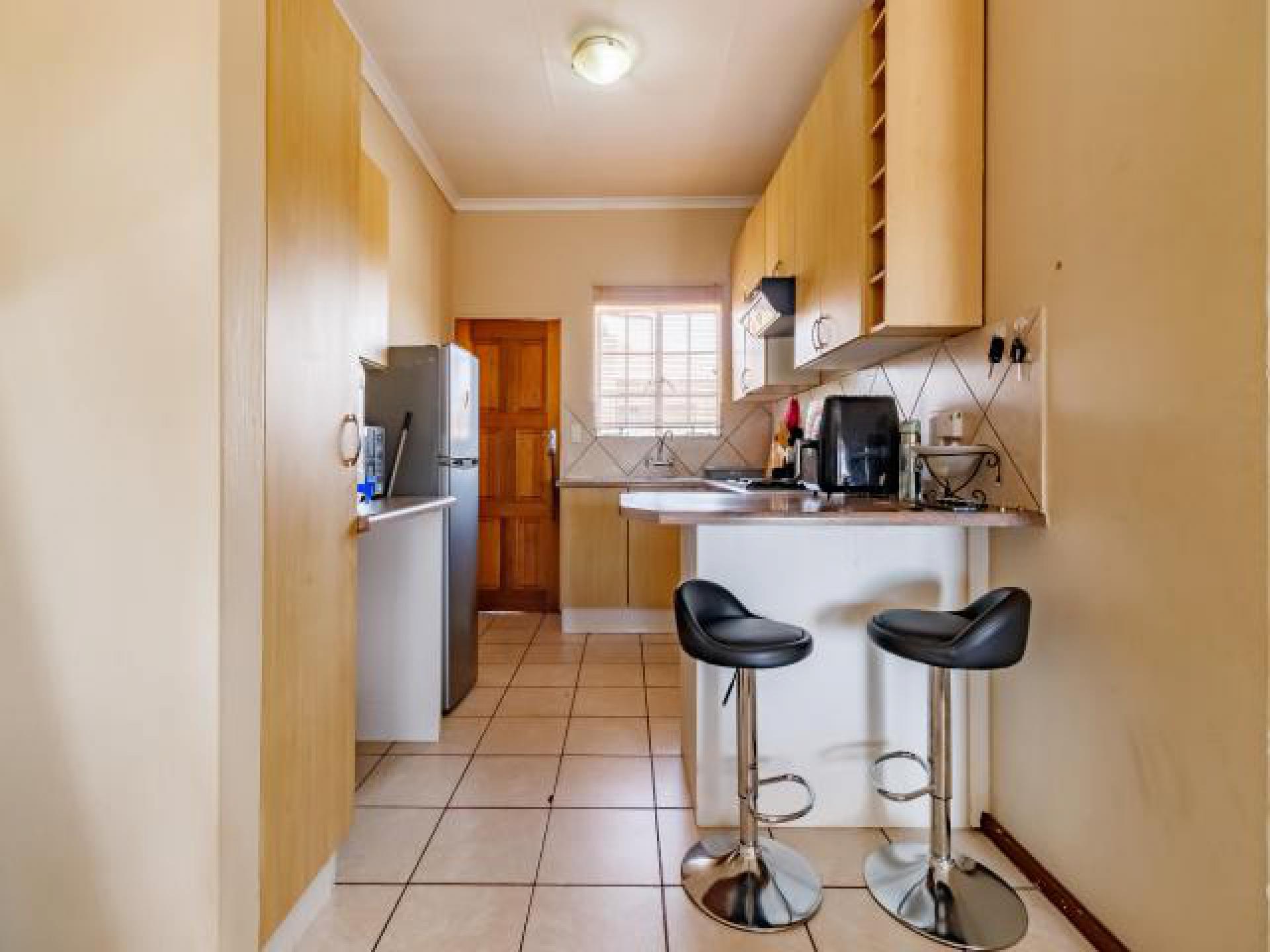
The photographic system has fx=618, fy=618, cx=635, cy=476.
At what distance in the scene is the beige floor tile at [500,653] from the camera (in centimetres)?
334

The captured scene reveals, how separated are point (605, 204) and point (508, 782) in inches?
137

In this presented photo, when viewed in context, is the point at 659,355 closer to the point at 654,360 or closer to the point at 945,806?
the point at 654,360

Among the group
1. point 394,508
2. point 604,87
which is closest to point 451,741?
point 394,508

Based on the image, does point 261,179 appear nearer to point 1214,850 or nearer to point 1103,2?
point 1103,2

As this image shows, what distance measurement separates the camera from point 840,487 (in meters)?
2.12

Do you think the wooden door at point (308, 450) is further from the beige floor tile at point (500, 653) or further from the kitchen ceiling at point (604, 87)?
the beige floor tile at point (500, 653)

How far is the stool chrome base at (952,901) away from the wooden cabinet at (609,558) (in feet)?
7.72

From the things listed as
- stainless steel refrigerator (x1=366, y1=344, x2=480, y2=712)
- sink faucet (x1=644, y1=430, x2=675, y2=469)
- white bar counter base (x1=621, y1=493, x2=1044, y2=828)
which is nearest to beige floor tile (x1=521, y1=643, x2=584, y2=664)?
stainless steel refrigerator (x1=366, y1=344, x2=480, y2=712)

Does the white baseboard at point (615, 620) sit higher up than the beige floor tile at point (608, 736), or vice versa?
the white baseboard at point (615, 620)

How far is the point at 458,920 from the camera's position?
142cm

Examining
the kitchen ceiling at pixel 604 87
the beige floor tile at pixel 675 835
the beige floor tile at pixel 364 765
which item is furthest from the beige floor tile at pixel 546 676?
the kitchen ceiling at pixel 604 87

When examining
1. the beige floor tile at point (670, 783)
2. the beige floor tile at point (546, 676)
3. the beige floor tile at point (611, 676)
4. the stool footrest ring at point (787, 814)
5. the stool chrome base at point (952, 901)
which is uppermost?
the stool footrest ring at point (787, 814)

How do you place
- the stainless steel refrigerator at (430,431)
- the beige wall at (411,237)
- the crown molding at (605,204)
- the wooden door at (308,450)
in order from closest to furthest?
the wooden door at (308,450), the stainless steel refrigerator at (430,431), the beige wall at (411,237), the crown molding at (605,204)

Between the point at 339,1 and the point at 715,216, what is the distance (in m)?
2.43
